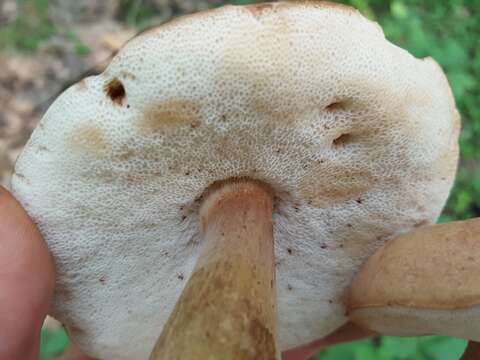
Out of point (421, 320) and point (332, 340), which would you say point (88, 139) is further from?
point (332, 340)

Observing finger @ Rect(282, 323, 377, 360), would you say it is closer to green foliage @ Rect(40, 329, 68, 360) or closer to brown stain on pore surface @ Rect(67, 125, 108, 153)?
green foliage @ Rect(40, 329, 68, 360)

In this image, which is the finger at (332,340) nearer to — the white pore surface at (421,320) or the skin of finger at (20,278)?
the white pore surface at (421,320)

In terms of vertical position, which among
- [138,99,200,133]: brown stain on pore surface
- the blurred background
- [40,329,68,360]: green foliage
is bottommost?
[40,329,68,360]: green foliage

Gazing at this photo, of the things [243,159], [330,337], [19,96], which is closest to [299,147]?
[243,159]

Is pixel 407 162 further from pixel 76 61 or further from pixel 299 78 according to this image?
pixel 76 61

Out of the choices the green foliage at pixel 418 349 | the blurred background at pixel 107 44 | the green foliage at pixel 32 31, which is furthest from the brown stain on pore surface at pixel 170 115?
the green foliage at pixel 32 31

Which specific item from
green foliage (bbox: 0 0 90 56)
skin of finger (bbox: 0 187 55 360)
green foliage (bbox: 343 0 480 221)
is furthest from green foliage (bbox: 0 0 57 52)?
skin of finger (bbox: 0 187 55 360)
